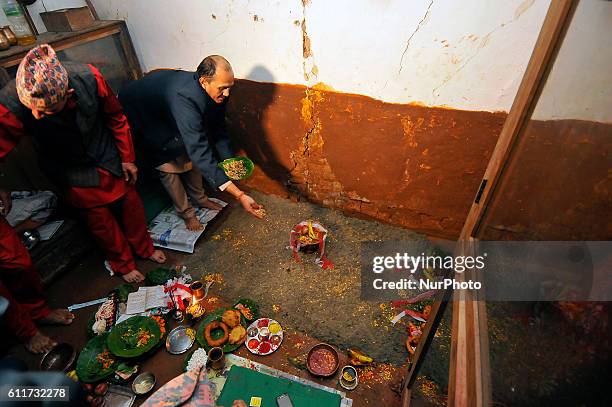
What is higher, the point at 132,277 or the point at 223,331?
the point at 132,277

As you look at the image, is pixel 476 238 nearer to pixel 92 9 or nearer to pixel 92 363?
pixel 92 363

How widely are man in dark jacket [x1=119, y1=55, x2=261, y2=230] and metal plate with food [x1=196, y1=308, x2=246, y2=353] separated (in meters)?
0.88

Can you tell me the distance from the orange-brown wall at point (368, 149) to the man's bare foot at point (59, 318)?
2261 mm

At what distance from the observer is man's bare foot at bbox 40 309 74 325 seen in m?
2.72

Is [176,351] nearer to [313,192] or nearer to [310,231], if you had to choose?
[310,231]

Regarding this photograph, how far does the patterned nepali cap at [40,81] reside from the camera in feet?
6.33

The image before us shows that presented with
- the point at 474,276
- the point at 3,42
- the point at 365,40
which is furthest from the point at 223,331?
the point at 3,42

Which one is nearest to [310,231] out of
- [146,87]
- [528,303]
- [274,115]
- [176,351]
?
[274,115]

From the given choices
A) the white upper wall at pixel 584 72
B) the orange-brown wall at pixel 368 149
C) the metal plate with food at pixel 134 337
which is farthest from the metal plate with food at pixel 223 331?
the white upper wall at pixel 584 72

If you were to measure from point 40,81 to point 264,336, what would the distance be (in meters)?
2.28

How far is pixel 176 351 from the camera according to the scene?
253 cm

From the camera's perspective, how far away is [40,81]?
6.35ft

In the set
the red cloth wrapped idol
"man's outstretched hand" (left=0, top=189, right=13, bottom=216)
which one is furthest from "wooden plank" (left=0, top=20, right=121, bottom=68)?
the red cloth wrapped idol

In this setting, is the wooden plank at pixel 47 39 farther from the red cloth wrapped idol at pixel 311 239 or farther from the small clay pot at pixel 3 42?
the red cloth wrapped idol at pixel 311 239
